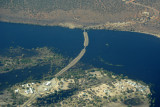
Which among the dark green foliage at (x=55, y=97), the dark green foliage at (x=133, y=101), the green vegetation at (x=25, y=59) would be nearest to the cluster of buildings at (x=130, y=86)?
the dark green foliage at (x=133, y=101)

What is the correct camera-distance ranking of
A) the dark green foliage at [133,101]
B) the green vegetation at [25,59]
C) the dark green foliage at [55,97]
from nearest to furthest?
the dark green foliage at [55,97]
the dark green foliage at [133,101]
the green vegetation at [25,59]

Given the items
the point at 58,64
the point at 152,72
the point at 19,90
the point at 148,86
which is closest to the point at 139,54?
the point at 152,72

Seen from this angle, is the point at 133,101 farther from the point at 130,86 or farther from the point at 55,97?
the point at 55,97

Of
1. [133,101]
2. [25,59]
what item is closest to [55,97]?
[133,101]

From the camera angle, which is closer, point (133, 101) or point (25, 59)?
point (133, 101)

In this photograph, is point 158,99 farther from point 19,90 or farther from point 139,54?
point 19,90

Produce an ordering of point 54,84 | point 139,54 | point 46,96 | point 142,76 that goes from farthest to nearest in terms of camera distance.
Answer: point 139,54, point 142,76, point 54,84, point 46,96

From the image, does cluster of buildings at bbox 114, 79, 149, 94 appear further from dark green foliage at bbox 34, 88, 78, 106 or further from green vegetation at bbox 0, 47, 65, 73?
green vegetation at bbox 0, 47, 65, 73

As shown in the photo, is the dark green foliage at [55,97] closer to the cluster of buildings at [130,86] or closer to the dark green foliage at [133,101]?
the cluster of buildings at [130,86]

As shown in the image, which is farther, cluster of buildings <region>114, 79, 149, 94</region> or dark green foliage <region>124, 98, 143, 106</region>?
cluster of buildings <region>114, 79, 149, 94</region>

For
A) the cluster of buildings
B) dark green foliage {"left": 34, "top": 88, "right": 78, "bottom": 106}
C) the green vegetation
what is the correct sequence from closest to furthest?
dark green foliage {"left": 34, "top": 88, "right": 78, "bottom": 106}
the cluster of buildings
the green vegetation

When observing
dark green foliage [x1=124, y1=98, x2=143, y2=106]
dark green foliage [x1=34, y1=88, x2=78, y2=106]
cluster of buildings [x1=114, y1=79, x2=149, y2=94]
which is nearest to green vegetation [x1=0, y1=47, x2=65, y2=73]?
dark green foliage [x1=34, y1=88, x2=78, y2=106]
